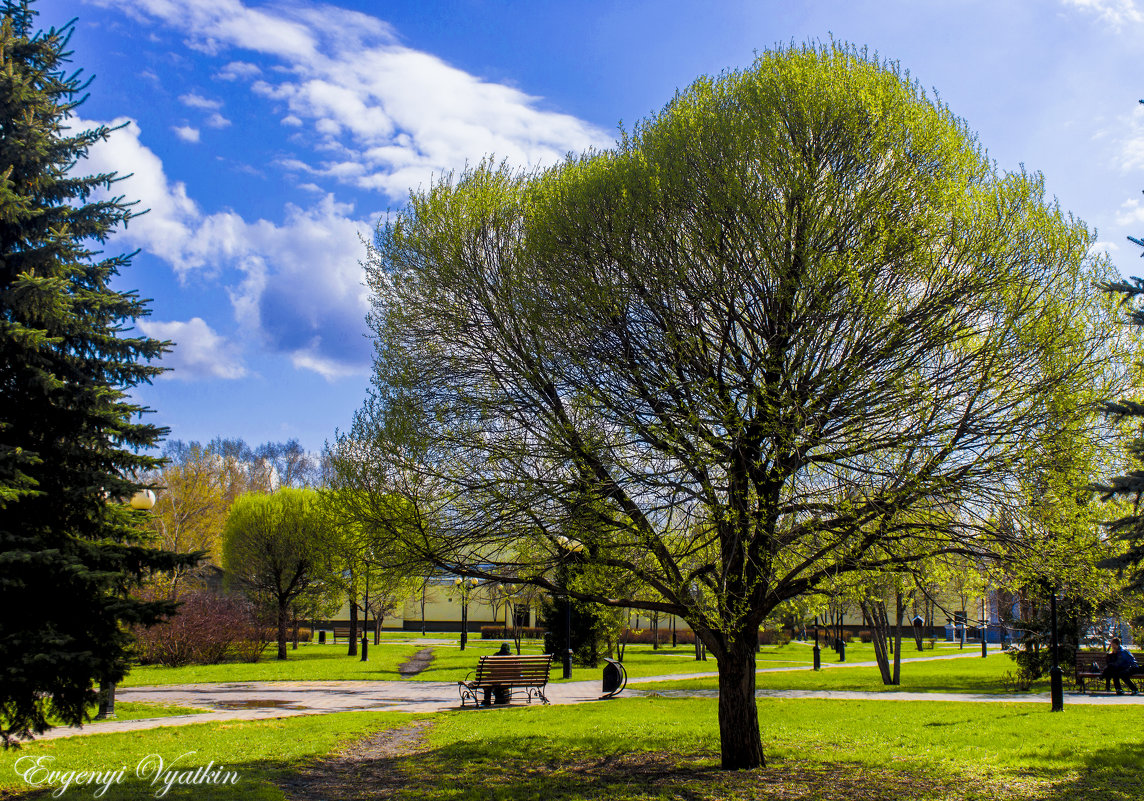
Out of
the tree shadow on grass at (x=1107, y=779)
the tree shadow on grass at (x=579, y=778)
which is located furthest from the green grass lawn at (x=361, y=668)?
the tree shadow on grass at (x=1107, y=779)

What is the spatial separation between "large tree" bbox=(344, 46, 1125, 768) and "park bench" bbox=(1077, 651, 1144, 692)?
501 inches

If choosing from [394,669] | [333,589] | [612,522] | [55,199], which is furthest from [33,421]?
Result: [333,589]

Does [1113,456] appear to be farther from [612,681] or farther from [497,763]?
[612,681]

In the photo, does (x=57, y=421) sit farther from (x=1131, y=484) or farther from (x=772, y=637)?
(x=772, y=637)

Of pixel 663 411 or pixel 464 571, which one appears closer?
pixel 663 411

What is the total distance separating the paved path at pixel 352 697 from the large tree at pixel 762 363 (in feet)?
23.1

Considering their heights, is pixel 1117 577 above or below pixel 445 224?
below

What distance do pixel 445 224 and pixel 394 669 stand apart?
19.0 meters

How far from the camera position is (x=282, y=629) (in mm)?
30531

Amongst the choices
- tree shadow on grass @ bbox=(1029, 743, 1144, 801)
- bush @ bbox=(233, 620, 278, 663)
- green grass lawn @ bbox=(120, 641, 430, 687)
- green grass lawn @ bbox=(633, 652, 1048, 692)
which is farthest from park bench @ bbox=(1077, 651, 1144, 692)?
bush @ bbox=(233, 620, 278, 663)

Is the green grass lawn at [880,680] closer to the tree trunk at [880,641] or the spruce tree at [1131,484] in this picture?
the tree trunk at [880,641]

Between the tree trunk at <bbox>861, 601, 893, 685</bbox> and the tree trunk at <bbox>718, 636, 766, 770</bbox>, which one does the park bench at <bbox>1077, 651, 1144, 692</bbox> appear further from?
the tree trunk at <bbox>718, 636, 766, 770</bbox>

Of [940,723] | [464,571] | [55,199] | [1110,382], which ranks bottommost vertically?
[940,723]

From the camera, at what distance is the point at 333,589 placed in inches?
1316
